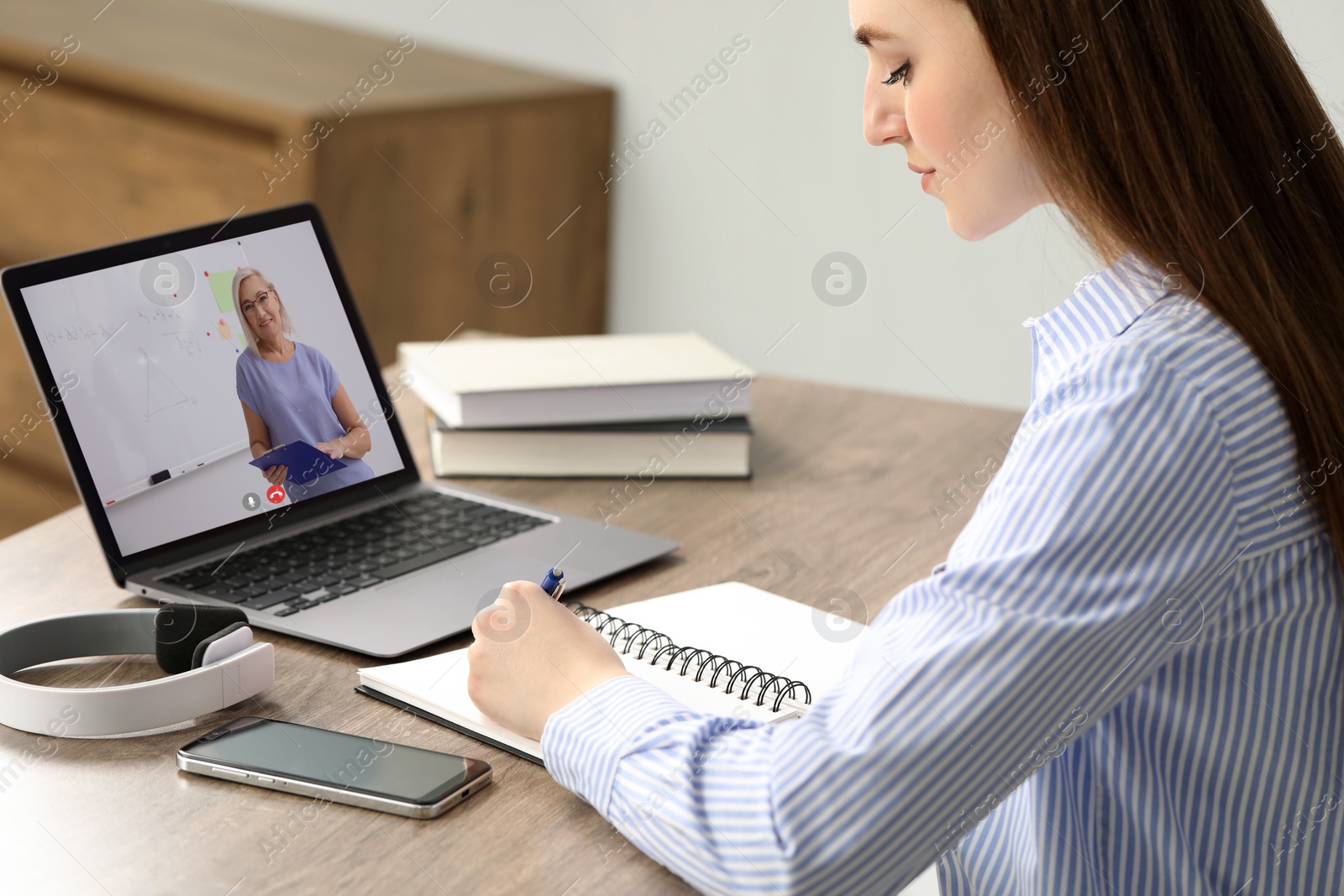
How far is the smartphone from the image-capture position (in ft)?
2.16

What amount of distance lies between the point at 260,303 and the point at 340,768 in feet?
1.45

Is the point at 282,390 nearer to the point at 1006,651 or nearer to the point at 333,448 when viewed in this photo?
the point at 333,448

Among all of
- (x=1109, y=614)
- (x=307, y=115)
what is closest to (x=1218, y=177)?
(x=1109, y=614)

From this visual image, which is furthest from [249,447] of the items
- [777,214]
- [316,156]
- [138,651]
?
[777,214]

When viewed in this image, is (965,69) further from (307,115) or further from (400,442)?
(307,115)

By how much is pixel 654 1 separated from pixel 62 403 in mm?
A: 1864

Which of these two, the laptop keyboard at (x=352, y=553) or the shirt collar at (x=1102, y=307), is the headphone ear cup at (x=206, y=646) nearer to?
the laptop keyboard at (x=352, y=553)

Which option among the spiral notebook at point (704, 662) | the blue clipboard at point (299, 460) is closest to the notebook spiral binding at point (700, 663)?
the spiral notebook at point (704, 662)

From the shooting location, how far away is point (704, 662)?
80 centimetres

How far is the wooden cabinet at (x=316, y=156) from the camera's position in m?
2.12

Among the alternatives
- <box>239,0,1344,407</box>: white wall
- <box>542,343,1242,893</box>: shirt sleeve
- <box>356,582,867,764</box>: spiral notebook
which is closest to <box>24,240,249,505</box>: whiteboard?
<box>356,582,867,764</box>: spiral notebook

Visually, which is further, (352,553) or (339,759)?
(352,553)

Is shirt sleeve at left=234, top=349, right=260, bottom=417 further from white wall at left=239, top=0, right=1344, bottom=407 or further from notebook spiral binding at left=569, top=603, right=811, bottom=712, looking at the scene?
white wall at left=239, top=0, right=1344, bottom=407

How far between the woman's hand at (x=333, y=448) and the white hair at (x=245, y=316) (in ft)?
0.30
